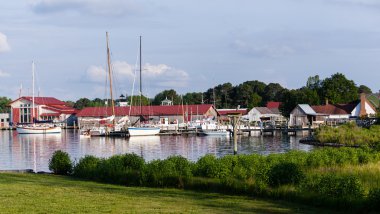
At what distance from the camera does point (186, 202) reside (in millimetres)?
17828

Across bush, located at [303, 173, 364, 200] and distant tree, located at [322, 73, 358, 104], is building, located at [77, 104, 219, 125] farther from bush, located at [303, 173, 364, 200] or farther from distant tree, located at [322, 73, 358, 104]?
bush, located at [303, 173, 364, 200]

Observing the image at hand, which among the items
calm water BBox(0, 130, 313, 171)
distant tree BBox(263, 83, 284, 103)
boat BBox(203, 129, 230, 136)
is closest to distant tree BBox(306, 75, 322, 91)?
distant tree BBox(263, 83, 284, 103)

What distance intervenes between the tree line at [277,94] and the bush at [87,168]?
81.7m

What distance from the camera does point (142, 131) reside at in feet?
323

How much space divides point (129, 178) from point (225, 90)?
16494 centimetres

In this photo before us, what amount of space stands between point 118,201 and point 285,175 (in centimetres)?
631

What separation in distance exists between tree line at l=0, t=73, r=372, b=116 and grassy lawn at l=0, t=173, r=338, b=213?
8897 cm

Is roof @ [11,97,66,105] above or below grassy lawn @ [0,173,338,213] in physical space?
above

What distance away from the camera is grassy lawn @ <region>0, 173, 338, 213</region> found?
16.0 meters

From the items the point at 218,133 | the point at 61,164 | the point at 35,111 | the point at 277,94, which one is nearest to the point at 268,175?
the point at 61,164

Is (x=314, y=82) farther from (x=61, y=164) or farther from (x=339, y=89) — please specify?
(x=61, y=164)

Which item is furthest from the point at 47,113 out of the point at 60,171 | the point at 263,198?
the point at 263,198

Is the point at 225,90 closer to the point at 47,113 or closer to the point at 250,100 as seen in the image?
the point at 250,100

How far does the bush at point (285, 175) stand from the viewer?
1986 cm
